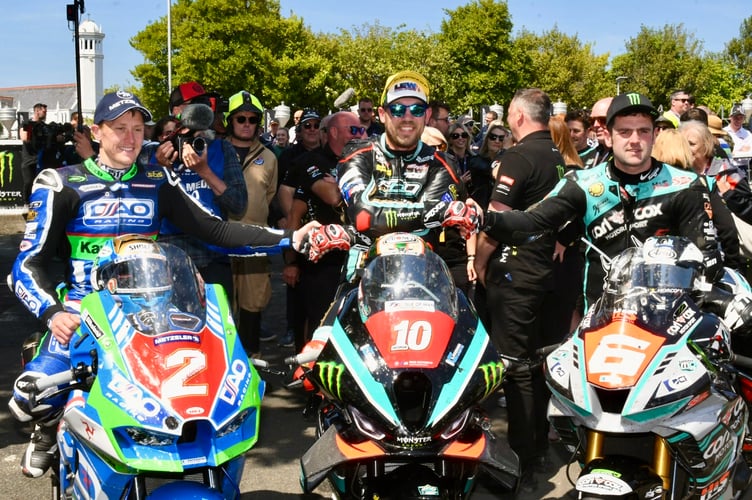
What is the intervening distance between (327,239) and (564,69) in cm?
8244

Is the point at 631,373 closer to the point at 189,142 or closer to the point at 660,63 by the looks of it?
the point at 189,142

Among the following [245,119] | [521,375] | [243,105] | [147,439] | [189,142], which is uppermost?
[243,105]

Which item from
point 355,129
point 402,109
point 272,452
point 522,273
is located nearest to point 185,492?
point 402,109

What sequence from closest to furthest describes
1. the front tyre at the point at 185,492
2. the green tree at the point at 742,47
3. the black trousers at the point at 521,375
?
the front tyre at the point at 185,492
the black trousers at the point at 521,375
the green tree at the point at 742,47

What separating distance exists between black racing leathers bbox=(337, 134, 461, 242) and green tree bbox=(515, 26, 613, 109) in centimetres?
7606

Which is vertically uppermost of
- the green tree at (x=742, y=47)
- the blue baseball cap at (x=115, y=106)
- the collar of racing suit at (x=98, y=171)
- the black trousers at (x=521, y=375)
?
the green tree at (x=742, y=47)

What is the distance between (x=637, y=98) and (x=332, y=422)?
239cm

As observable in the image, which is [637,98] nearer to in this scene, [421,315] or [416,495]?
[421,315]

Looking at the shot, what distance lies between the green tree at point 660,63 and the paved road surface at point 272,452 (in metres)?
78.3

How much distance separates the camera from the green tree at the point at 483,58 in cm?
7156

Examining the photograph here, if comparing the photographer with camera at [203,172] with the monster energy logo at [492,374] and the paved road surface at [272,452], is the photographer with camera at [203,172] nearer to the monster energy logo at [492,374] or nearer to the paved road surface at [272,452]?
the paved road surface at [272,452]

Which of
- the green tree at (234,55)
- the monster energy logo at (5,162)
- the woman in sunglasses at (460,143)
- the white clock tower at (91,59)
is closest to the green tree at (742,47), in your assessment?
the green tree at (234,55)

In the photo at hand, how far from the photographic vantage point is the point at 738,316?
4.18m

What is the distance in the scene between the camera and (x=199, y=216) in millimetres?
4711
